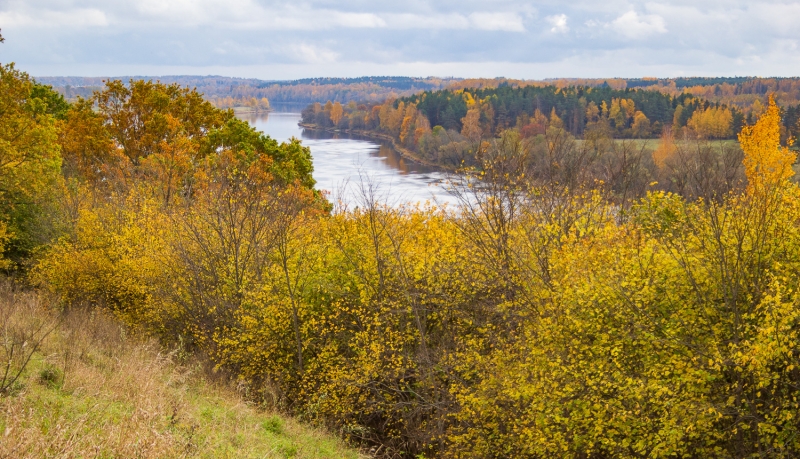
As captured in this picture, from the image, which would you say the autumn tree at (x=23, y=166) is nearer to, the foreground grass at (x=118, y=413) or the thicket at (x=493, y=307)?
the thicket at (x=493, y=307)

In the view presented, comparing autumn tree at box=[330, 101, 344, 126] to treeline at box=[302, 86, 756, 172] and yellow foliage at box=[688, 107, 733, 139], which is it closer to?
treeline at box=[302, 86, 756, 172]

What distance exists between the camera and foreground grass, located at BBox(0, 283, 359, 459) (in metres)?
6.46

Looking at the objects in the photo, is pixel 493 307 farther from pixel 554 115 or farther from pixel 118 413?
pixel 554 115

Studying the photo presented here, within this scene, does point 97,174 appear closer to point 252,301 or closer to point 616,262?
point 252,301

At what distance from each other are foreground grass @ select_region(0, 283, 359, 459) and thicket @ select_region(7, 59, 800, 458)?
2004 millimetres

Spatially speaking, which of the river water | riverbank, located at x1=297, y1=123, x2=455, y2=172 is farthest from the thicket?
riverbank, located at x1=297, y1=123, x2=455, y2=172

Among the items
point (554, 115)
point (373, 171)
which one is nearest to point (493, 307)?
point (373, 171)

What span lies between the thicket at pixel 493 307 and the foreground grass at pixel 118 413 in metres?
2.00

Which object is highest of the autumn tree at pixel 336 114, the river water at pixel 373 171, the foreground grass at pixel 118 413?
the autumn tree at pixel 336 114

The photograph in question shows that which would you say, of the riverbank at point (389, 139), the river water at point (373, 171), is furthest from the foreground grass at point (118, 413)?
the riverbank at point (389, 139)

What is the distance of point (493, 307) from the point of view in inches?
523

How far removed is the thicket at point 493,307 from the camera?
9.02 m

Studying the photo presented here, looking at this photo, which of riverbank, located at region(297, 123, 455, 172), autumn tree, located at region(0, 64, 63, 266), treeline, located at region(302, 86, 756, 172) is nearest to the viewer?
autumn tree, located at region(0, 64, 63, 266)

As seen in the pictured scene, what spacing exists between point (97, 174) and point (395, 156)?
6188 centimetres
